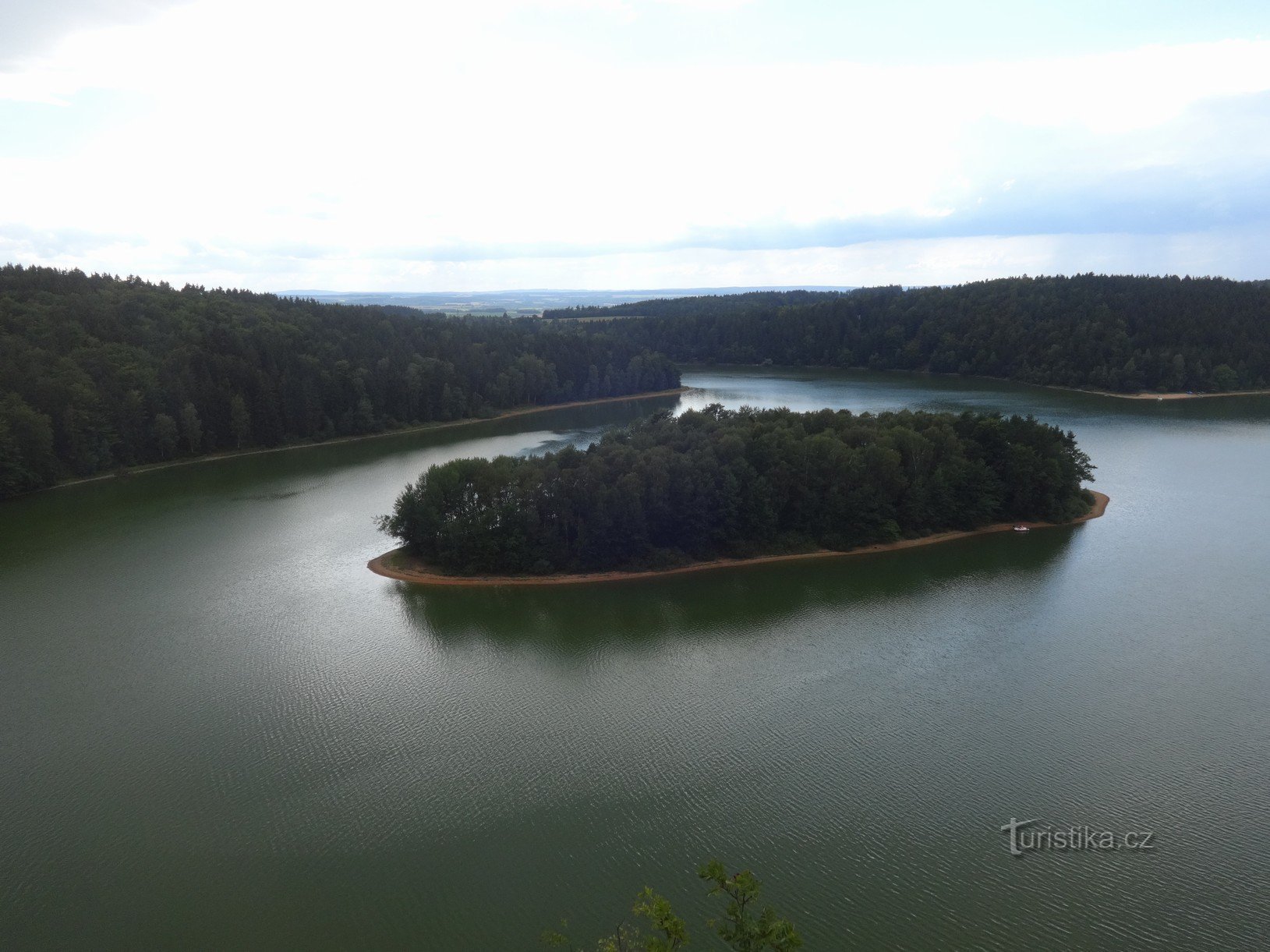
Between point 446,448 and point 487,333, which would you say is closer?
point 446,448

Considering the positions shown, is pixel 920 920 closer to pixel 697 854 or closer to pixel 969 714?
pixel 697 854

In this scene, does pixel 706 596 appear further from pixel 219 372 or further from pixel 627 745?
pixel 219 372

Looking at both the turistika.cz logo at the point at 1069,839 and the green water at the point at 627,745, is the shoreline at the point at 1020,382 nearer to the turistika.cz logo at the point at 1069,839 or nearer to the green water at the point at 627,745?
the green water at the point at 627,745

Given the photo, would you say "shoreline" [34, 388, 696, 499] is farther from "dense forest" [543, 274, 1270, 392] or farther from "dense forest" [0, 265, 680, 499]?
"dense forest" [543, 274, 1270, 392]

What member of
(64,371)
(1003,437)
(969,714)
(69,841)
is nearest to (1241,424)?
(1003,437)

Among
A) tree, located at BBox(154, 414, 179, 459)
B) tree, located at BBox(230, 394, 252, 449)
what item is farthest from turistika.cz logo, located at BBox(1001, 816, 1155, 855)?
tree, located at BBox(230, 394, 252, 449)

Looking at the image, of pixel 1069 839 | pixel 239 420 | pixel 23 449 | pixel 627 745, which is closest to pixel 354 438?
pixel 239 420
